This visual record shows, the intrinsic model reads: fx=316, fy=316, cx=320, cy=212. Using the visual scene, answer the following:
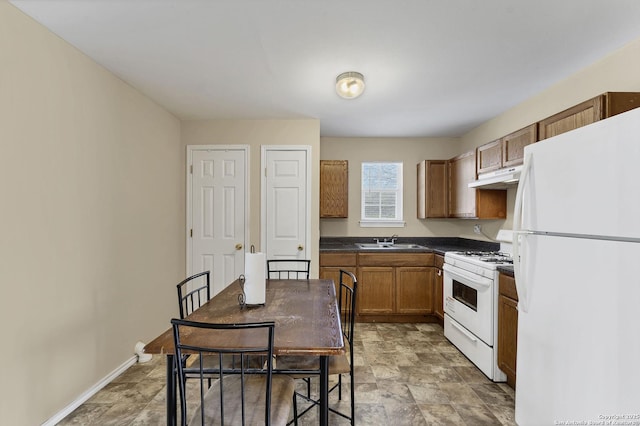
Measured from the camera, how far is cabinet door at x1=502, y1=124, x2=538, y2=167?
254cm

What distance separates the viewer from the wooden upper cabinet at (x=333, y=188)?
13.7 ft

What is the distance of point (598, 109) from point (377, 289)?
106 inches

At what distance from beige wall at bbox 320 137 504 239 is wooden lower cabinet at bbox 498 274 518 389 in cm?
214

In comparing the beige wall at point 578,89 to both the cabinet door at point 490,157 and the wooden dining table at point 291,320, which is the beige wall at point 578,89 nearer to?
the cabinet door at point 490,157

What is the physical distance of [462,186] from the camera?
379cm

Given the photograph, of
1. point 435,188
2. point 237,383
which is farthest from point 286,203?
point 237,383

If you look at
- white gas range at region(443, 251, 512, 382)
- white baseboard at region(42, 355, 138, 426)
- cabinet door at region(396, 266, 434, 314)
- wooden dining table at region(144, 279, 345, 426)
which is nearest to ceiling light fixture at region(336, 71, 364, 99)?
wooden dining table at region(144, 279, 345, 426)

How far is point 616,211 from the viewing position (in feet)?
3.92

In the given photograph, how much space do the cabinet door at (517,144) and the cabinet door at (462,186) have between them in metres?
0.57

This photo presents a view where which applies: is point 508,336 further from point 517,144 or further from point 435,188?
point 435,188

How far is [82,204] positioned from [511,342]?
3230mm

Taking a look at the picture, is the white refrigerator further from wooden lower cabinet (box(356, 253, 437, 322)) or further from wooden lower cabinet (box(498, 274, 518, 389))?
wooden lower cabinet (box(356, 253, 437, 322))

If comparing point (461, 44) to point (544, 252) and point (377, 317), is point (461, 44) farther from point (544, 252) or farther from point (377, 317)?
point (377, 317)

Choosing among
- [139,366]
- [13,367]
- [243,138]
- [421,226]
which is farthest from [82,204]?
[421,226]
